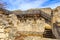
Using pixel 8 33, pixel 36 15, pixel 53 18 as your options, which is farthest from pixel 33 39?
pixel 53 18

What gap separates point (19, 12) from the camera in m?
19.8

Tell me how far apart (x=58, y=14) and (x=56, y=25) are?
6750 mm

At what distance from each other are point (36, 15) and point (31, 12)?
47cm

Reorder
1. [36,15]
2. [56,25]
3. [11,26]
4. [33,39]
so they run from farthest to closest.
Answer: [36,15], [56,25], [11,26], [33,39]

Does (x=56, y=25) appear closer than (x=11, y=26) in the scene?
No

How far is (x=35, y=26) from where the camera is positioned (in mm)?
15250

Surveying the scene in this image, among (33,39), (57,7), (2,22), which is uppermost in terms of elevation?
(57,7)

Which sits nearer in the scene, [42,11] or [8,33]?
[8,33]

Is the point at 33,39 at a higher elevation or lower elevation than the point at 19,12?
lower

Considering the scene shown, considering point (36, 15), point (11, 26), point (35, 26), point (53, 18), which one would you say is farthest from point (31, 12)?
point (11, 26)

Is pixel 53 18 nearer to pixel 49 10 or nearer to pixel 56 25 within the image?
pixel 49 10

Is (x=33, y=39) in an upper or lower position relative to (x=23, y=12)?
lower

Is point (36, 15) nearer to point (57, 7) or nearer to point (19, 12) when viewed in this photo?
point (19, 12)

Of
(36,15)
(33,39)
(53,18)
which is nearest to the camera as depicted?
(33,39)
